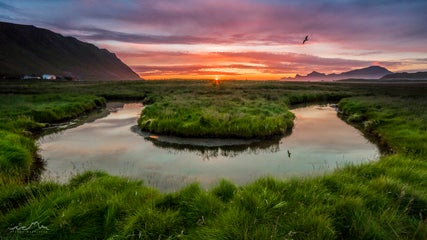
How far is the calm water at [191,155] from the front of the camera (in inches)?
518

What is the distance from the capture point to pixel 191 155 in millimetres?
16484

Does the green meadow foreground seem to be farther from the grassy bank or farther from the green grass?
the green grass

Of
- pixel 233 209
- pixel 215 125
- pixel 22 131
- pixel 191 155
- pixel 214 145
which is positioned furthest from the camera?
pixel 215 125

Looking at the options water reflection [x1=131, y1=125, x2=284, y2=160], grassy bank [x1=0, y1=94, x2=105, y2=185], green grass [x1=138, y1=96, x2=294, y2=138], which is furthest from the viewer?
green grass [x1=138, y1=96, x2=294, y2=138]

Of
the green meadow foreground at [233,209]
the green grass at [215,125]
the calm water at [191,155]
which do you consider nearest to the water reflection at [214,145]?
the calm water at [191,155]

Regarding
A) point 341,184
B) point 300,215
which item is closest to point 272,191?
point 300,215

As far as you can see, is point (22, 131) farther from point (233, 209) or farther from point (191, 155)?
point (233, 209)

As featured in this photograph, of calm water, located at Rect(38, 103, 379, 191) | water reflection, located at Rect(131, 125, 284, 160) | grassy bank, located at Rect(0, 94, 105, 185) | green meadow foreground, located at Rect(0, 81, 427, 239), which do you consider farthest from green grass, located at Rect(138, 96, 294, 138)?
green meadow foreground, located at Rect(0, 81, 427, 239)

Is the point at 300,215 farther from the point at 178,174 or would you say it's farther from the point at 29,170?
the point at 29,170

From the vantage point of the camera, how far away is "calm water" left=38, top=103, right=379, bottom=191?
518 inches

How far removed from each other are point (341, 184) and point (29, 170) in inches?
516

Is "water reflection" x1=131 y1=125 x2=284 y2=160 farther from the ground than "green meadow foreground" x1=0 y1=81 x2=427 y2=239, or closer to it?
closer to it

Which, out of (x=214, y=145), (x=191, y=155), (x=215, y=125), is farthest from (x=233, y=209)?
(x=215, y=125)

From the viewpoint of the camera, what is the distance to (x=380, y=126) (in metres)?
23.0
